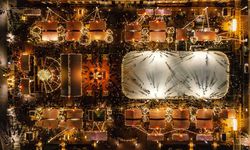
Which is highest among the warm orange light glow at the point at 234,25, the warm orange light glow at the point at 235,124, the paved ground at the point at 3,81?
the warm orange light glow at the point at 234,25

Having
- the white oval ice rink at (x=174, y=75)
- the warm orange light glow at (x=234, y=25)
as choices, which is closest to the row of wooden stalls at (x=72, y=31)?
the white oval ice rink at (x=174, y=75)

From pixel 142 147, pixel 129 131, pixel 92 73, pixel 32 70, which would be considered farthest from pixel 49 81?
pixel 142 147

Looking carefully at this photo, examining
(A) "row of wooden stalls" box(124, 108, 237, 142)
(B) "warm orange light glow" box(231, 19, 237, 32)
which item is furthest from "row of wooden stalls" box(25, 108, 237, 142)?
(B) "warm orange light glow" box(231, 19, 237, 32)

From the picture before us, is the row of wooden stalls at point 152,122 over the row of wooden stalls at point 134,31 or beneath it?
beneath

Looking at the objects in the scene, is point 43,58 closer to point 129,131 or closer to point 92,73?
point 92,73

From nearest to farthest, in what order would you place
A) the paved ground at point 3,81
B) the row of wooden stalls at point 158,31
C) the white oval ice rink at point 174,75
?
the row of wooden stalls at point 158,31, the paved ground at point 3,81, the white oval ice rink at point 174,75

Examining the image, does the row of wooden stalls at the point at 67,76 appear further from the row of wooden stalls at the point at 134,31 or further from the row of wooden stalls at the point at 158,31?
the row of wooden stalls at the point at 158,31

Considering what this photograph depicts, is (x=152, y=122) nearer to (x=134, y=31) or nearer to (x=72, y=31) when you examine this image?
(x=134, y=31)

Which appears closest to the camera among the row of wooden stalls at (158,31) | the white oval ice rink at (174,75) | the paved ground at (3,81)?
the row of wooden stalls at (158,31)
